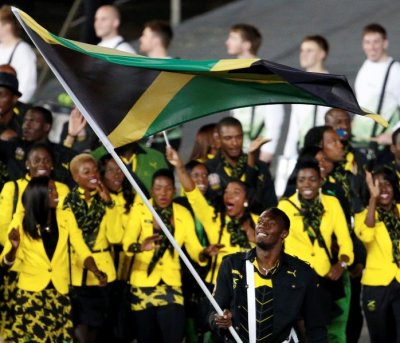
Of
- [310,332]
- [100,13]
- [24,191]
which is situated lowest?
[310,332]

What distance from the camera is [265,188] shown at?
1677cm

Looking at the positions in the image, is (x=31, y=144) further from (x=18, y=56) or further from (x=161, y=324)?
(x=18, y=56)

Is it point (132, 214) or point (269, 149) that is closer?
point (132, 214)

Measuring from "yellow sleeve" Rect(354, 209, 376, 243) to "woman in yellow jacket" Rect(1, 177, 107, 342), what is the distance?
2218 millimetres

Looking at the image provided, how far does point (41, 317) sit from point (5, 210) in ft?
3.30

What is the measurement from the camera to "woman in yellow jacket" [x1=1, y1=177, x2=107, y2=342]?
50.2 ft

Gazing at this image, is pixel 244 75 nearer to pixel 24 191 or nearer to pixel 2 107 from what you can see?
pixel 24 191

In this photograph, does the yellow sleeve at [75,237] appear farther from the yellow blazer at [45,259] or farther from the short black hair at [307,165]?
the short black hair at [307,165]

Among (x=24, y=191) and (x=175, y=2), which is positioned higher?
(x=175, y=2)

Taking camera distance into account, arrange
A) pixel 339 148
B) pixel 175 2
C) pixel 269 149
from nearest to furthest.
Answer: pixel 339 148, pixel 269 149, pixel 175 2

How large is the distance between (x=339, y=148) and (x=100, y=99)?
3809 millimetres

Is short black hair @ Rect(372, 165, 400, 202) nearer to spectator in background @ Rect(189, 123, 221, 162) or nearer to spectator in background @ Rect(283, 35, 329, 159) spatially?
spectator in background @ Rect(189, 123, 221, 162)

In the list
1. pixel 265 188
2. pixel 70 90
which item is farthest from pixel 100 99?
pixel 265 188

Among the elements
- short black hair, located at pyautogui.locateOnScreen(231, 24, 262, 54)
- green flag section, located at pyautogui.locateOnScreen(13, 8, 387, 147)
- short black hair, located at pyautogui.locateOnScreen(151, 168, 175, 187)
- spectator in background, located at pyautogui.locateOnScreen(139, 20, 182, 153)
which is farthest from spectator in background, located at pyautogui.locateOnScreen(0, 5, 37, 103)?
green flag section, located at pyautogui.locateOnScreen(13, 8, 387, 147)
